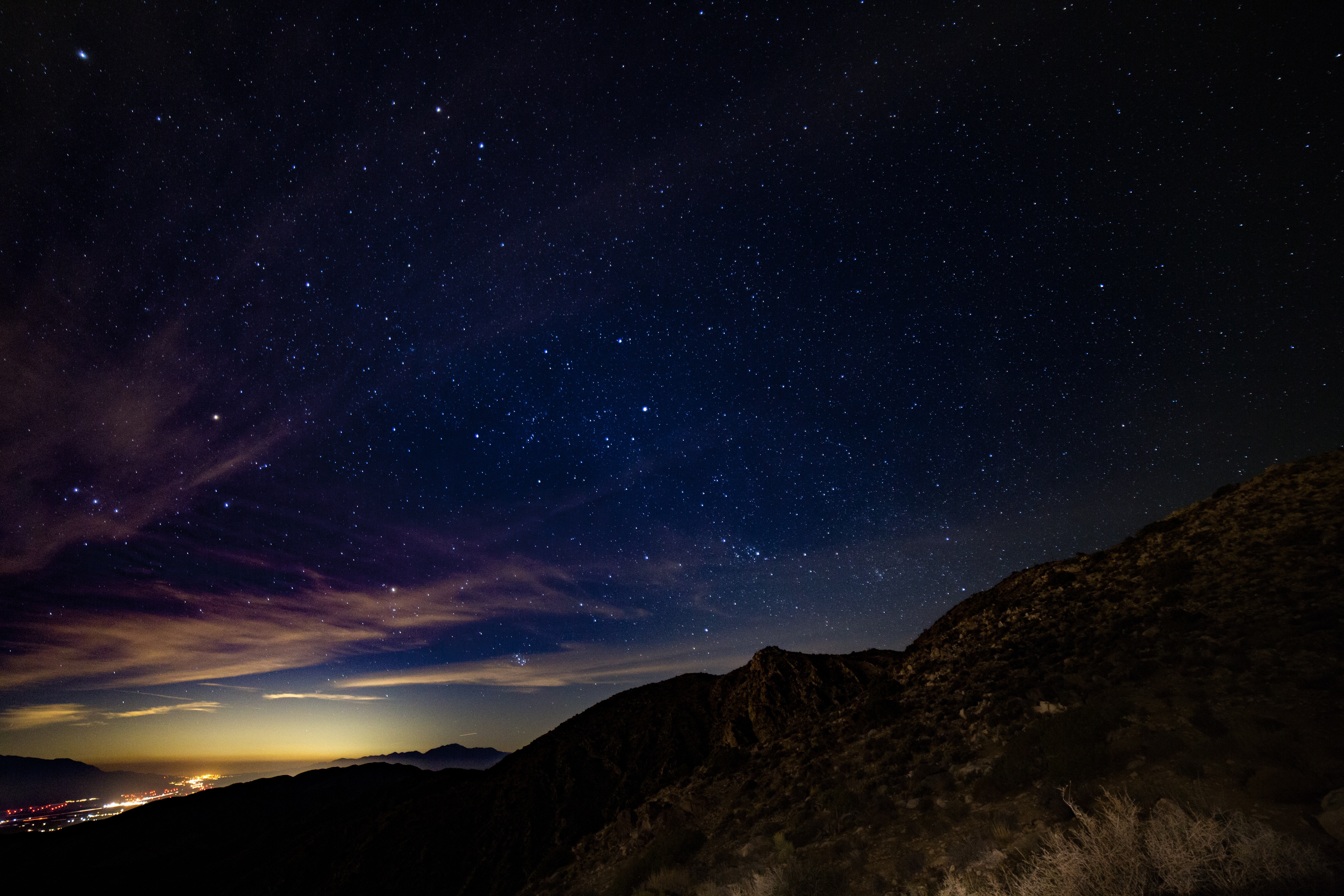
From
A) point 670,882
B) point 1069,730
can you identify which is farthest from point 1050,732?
point 670,882

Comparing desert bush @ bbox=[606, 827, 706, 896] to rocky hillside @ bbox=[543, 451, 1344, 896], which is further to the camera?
desert bush @ bbox=[606, 827, 706, 896]

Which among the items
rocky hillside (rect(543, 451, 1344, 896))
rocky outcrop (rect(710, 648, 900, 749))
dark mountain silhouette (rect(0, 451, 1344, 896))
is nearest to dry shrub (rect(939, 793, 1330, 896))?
dark mountain silhouette (rect(0, 451, 1344, 896))

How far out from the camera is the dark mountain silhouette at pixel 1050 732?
855cm

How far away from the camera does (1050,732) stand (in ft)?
37.8

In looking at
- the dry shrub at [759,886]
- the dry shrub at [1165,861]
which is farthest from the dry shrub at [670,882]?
the dry shrub at [1165,861]

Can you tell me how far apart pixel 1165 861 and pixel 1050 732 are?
23.2 feet

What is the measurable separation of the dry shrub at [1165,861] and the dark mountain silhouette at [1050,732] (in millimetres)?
96

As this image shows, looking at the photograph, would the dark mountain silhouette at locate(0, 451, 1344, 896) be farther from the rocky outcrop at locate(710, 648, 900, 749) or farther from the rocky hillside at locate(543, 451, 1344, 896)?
the rocky outcrop at locate(710, 648, 900, 749)

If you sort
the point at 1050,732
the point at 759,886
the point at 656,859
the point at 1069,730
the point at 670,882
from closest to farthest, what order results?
1. the point at 759,886
2. the point at 1069,730
3. the point at 1050,732
4. the point at 670,882
5. the point at 656,859

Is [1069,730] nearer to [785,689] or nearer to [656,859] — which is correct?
[656,859]

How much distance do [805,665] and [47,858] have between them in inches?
3921

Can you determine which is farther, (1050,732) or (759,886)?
(1050,732)

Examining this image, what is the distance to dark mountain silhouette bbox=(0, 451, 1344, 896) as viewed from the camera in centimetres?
855

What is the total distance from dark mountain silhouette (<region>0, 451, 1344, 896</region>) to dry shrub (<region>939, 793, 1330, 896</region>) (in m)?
0.10
